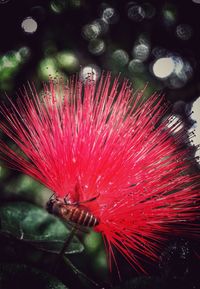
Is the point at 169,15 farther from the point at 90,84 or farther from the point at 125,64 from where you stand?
→ the point at 90,84

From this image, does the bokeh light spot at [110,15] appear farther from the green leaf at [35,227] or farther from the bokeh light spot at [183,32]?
the green leaf at [35,227]

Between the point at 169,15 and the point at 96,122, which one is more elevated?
the point at 169,15

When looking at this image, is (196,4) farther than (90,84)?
Yes

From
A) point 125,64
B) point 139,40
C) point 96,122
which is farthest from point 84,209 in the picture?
point 139,40

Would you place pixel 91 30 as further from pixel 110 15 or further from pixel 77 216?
pixel 77 216

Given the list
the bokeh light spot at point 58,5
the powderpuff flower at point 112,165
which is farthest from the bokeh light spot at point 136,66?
the powderpuff flower at point 112,165

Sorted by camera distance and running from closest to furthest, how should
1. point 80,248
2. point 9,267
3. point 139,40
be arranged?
1. point 9,267
2. point 80,248
3. point 139,40
